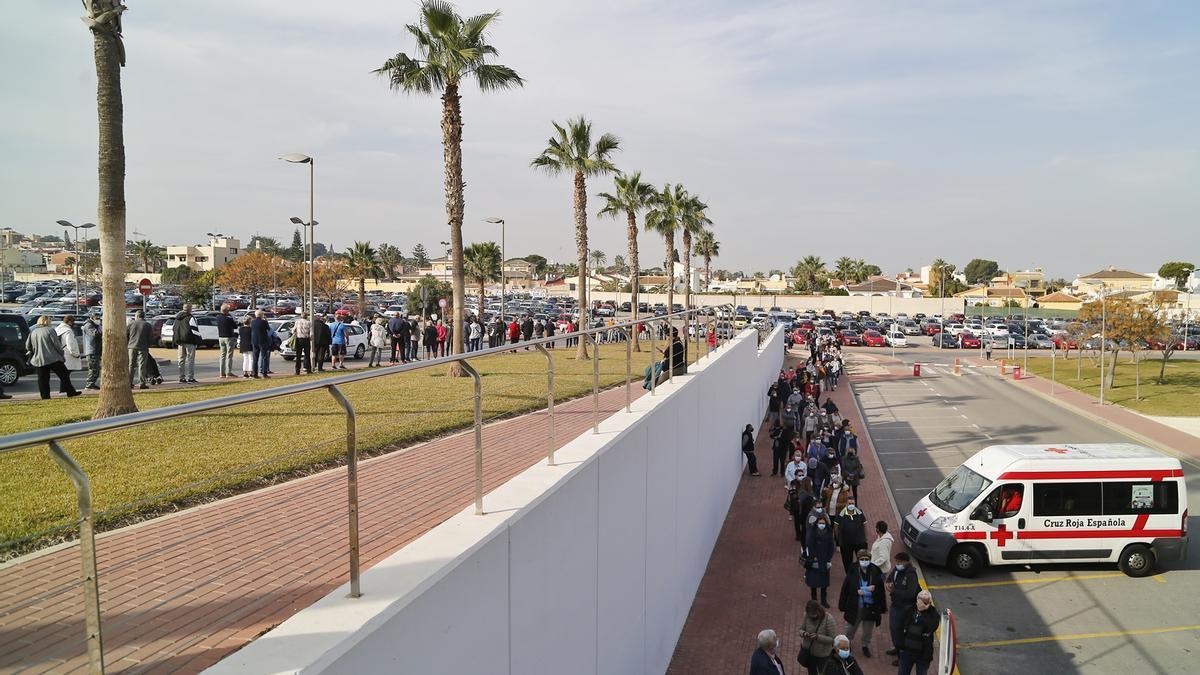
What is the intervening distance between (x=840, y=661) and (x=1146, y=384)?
3921 cm

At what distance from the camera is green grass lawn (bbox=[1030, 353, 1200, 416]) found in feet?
104

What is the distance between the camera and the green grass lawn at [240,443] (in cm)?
463

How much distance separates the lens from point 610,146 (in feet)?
104

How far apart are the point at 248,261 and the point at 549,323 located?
41424 millimetres

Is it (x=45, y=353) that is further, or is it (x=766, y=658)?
(x=45, y=353)

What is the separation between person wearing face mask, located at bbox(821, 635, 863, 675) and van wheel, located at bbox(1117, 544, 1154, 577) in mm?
8450

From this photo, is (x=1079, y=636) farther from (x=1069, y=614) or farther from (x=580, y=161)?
(x=580, y=161)

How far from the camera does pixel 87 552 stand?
2455 mm

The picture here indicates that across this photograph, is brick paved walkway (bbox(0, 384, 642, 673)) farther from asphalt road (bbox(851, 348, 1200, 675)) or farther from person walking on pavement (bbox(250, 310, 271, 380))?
person walking on pavement (bbox(250, 310, 271, 380))

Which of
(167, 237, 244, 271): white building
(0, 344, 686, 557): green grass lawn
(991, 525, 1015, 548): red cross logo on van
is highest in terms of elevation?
(167, 237, 244, 271): white building

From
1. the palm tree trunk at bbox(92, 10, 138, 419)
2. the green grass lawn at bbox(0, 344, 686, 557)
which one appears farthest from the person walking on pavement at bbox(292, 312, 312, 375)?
the green grass lawn at bbox(0, 344, 686, 557)

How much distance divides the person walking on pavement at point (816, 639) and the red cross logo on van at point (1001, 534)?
6.19m

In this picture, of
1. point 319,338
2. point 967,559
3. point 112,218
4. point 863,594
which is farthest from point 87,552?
point 319,338

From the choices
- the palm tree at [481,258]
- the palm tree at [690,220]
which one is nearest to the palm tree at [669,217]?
the palm tree at [690,220]
